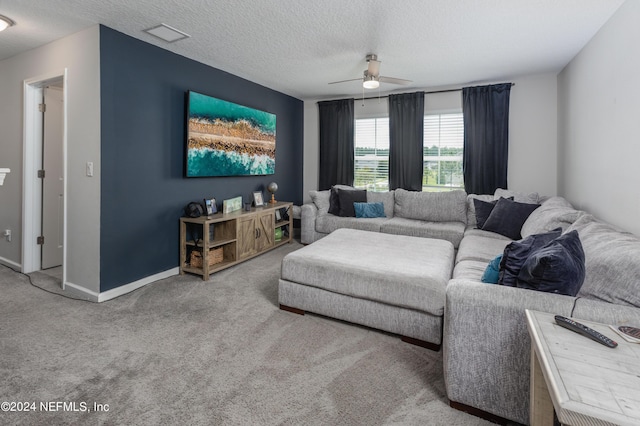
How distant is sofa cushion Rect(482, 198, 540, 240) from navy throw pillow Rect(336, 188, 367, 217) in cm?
175

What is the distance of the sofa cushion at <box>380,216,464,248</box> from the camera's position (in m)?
4.05

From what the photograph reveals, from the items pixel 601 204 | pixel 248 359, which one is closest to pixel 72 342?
pixel 248 359

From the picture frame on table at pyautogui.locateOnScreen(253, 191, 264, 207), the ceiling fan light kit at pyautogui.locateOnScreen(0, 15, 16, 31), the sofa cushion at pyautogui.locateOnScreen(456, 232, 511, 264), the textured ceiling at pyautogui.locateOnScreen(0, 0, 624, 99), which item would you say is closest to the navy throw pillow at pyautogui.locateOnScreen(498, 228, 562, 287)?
the sofa cushion at pyautogui.locateOnScreen(456, 232, 511, 264)

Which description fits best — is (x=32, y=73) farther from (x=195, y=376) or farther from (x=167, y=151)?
(x=195, y=376)

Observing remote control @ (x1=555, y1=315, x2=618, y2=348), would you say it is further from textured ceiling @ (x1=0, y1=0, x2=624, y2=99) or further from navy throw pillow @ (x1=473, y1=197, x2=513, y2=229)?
navy throw pillow @ (x1=473, y1=197, x2=513, y2=229)

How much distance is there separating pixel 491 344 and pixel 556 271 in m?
0.43

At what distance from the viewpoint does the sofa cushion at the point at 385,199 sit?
4.97 metres

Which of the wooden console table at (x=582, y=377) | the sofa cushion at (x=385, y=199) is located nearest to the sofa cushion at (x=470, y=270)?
the wooden console table at (x=582, y=377)

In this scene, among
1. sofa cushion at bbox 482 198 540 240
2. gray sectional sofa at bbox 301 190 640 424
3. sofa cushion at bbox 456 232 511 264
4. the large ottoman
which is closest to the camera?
gray sectional sofa at bbox 301 190 640 424

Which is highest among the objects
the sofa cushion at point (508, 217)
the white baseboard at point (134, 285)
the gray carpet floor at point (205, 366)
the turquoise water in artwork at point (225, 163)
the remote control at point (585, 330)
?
the turquoise water in artwork at point (225, 163)

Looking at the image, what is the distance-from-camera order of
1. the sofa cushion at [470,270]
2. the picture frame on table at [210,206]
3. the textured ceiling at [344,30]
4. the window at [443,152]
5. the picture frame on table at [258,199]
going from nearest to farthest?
the sofa cushion at [470,270] < the textured ceiling at [344,30] < the picture frame on table at [210,206] < the picture frame on table at [258,199] < the window at [443,152]

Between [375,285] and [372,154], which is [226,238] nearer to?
[375,285]

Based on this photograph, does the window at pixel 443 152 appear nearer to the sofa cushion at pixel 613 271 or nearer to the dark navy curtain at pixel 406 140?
the dark navy curtain at pixel 406 140

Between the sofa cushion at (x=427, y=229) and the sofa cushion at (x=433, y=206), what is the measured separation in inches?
4.9
